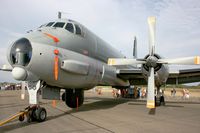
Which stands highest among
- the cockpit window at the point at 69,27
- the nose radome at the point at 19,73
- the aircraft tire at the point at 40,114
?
the cockpit window at the point at 69,27

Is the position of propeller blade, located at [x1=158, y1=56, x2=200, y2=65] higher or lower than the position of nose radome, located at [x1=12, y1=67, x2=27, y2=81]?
higher

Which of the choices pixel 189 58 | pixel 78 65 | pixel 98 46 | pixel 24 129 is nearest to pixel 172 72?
pixel 189 58

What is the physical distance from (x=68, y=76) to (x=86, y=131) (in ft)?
11.7

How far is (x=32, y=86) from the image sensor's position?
28.5ft

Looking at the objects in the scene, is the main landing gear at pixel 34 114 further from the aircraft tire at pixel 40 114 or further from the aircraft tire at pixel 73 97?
the aircraft tire at pixel 73 97

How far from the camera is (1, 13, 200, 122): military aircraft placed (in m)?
8.18

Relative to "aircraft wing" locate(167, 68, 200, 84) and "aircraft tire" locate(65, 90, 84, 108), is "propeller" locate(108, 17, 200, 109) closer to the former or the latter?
"aircraft tire" locate(65, 90, 84, 108)

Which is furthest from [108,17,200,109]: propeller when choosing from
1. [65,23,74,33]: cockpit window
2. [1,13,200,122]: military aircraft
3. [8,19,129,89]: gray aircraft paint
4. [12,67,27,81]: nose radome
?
[12,67,27,81]: nose radome

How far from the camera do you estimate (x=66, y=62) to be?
9.39 metres

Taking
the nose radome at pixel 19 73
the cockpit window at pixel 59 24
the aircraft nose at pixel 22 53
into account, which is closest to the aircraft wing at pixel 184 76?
the cockpit window at pixel 59 24

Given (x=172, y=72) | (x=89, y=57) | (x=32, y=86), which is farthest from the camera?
(x=172, y=72)

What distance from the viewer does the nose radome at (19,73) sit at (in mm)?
7934

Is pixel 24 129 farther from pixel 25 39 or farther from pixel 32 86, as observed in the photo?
pixel 25 39

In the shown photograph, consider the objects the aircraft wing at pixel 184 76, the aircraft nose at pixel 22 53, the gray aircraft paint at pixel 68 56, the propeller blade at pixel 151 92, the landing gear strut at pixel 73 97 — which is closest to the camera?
the aircraft nose at pixel 22 53
